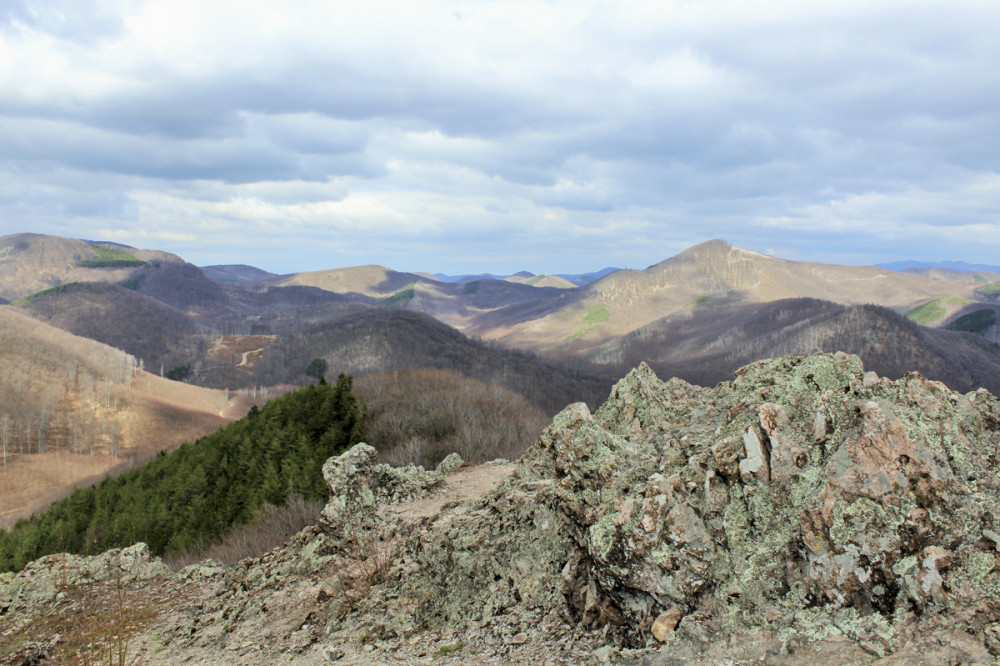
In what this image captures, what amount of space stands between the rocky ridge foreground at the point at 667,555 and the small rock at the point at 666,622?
0.12ft

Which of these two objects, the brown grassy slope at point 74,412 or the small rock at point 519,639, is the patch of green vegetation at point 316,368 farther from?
the small rock at point 519,639

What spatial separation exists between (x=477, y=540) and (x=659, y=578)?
4830 millimetres

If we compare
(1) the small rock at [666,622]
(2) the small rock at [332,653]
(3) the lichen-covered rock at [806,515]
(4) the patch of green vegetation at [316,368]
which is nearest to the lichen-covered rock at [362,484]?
(2) the small rock at [332,653]

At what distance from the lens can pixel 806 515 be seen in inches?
289

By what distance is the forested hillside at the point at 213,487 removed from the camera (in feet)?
104

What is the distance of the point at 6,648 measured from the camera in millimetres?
12664

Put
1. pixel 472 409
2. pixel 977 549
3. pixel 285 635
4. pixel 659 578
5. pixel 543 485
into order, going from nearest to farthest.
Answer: pixel 977 549 → pixel 659 578 → pixel 285 635 → pixel 543 485 → pixel 472 409

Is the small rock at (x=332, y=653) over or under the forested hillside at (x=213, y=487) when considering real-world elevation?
over

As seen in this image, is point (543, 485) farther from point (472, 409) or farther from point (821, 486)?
point (472, 409)

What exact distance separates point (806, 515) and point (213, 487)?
38.2 metres

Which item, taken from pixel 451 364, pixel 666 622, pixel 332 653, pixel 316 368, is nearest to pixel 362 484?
pixel 332 653

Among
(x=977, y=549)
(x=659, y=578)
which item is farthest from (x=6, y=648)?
(x=977, y=549)

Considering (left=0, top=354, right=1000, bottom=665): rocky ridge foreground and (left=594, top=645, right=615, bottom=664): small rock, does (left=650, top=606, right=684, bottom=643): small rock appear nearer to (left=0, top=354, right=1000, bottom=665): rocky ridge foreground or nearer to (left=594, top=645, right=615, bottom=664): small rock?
(left=0, top=354, right=1000, bottom=665): rocky ridge foreground

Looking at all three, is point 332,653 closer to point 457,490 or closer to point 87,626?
point 457,490
